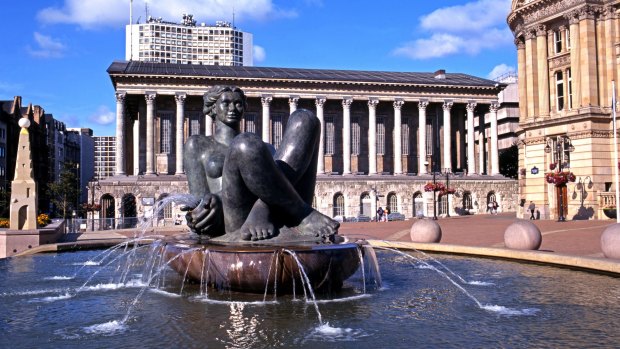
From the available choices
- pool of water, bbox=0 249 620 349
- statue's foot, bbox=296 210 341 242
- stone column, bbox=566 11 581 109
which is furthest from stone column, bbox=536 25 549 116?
statue's foot, bbox=296 210 341 242

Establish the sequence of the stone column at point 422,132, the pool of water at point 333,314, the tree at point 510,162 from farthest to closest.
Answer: the tree at point 510,162
the stone column at point 422,132
the pool of water at point 333,314

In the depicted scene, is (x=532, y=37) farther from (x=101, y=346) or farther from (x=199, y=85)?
(x=101, y=346)

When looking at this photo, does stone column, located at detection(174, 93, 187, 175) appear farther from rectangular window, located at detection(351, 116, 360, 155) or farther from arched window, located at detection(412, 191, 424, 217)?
arched window, located at detection(412, 191, 424, 217)

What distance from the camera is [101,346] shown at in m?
7.20

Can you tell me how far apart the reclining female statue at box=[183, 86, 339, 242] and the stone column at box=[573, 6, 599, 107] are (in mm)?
33937

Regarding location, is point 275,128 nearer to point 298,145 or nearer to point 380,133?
point 380,133

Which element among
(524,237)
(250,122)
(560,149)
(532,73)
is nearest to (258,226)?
(524,237)

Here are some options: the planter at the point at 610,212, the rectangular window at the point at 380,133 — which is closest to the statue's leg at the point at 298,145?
the planter at the point at 610,212

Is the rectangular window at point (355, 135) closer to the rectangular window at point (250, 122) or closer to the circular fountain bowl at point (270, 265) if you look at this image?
the rectangular window at point (250, 122)

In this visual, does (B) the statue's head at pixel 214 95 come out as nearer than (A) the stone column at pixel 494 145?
Yes

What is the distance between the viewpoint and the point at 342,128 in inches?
3044

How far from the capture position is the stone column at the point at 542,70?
43844 mm

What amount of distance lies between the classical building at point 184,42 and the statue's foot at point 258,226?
153 meters

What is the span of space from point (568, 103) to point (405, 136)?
3780cm
